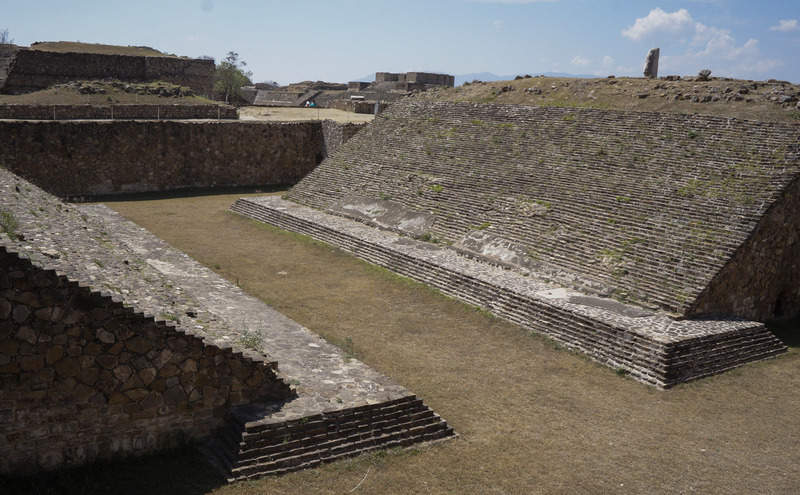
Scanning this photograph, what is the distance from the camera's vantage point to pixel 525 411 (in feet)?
27.7

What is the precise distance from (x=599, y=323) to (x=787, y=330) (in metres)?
4.04

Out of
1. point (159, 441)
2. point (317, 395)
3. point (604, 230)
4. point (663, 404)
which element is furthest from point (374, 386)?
point (604, 230)

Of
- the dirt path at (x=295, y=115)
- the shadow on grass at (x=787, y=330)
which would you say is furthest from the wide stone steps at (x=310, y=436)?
the dirt path at (x=295, y=115)

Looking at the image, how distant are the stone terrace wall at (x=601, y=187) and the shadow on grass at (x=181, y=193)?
4.03 metres

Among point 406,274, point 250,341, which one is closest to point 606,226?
point 406,274

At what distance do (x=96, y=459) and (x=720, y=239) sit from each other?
969 cm

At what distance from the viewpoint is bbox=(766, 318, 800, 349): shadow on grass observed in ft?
37.1

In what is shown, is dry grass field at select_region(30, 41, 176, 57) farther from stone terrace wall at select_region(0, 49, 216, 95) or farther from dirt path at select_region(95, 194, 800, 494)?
dirt path at select_region(95, 194, 800, 494)

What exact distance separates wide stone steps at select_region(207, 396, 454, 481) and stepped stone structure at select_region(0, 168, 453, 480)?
0.04 feet

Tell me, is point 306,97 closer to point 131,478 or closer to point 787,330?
point 787,330

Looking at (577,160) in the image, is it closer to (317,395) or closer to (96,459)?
(317,395)

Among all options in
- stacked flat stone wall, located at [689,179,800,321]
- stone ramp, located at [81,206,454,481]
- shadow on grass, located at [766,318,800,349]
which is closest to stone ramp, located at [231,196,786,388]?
stacked flat stone wall, located at [689,179,800,321]

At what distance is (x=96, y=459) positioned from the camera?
658cm

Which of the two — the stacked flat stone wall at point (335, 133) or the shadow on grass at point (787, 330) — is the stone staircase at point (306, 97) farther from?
the shadow on grass at point (787, 330)
